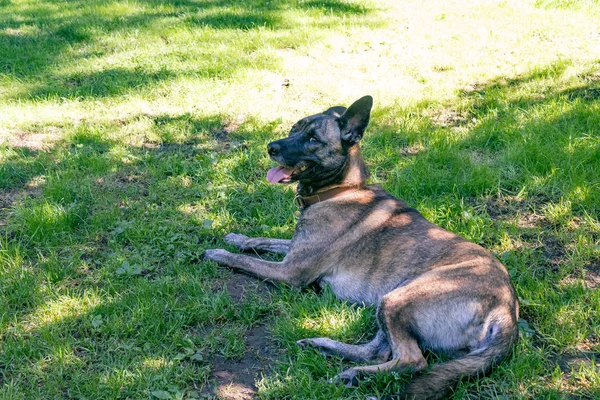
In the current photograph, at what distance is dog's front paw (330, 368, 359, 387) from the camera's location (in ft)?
11.4

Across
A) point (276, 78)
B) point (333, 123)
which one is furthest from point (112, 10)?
point (333, 123)

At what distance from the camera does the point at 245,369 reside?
370cm

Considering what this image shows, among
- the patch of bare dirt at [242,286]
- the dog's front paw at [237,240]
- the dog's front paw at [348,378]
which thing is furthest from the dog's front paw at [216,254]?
the dog's front paw at [348,378]

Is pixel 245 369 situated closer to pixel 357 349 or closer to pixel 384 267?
pixel 357 349

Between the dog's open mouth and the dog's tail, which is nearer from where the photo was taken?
the dog's tail

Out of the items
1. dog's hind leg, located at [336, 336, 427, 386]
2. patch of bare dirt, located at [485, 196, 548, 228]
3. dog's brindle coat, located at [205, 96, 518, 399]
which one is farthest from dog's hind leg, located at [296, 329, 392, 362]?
patch of bare dirt, located at [485, 196, 548, 228]

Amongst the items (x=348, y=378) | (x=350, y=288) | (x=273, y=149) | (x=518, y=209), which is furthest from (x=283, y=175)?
(x=518, y=209)

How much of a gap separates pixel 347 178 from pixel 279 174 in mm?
539

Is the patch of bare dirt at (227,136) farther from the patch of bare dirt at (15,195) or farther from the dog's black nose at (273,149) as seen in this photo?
the dog's black nose at (273,149)

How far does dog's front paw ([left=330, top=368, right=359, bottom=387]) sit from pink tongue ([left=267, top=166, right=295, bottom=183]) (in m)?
1.65

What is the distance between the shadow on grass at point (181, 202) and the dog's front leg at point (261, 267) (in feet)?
0.37

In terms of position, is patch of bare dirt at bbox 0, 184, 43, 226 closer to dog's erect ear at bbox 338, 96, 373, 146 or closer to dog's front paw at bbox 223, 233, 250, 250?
dog's front paw at bbox 223, 233, 250, 250

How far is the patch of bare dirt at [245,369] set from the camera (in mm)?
3500

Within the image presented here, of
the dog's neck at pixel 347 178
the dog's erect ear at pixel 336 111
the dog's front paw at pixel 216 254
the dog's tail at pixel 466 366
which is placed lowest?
the dog's front paw at pixel 216 254
